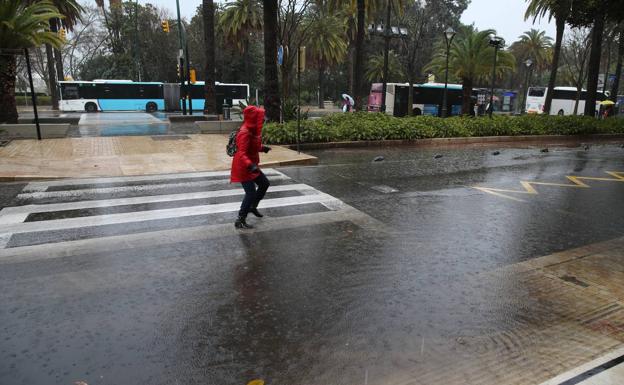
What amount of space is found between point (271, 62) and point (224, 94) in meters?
24.9

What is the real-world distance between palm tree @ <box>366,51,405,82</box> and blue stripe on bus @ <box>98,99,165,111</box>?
2499 centimetres

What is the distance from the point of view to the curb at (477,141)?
16.0 m

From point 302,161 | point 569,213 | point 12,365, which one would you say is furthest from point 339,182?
point 12,365

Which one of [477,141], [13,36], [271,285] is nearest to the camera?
[271,285]

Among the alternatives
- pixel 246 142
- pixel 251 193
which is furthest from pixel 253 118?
pixel 251 193

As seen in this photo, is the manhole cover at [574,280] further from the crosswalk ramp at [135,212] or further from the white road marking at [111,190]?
the white road marking at [111,190]

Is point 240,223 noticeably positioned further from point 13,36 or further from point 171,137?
point 13,36

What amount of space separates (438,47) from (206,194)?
48331 mm

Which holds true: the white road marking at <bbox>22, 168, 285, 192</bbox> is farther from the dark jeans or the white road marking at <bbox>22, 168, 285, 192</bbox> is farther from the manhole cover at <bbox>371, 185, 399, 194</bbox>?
the dark jeans

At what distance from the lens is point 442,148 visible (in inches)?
679

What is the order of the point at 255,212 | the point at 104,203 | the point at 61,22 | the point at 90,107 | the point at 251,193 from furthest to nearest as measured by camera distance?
1. the point at 61,22
2. the point at 90,107
3. the point at 104,203
4. the point at 255,212
5. the point at 251,193

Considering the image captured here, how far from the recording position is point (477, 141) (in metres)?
19.4

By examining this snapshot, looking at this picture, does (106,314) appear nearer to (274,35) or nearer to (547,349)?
(547,349)

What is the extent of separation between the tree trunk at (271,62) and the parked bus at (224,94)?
2316 cm
